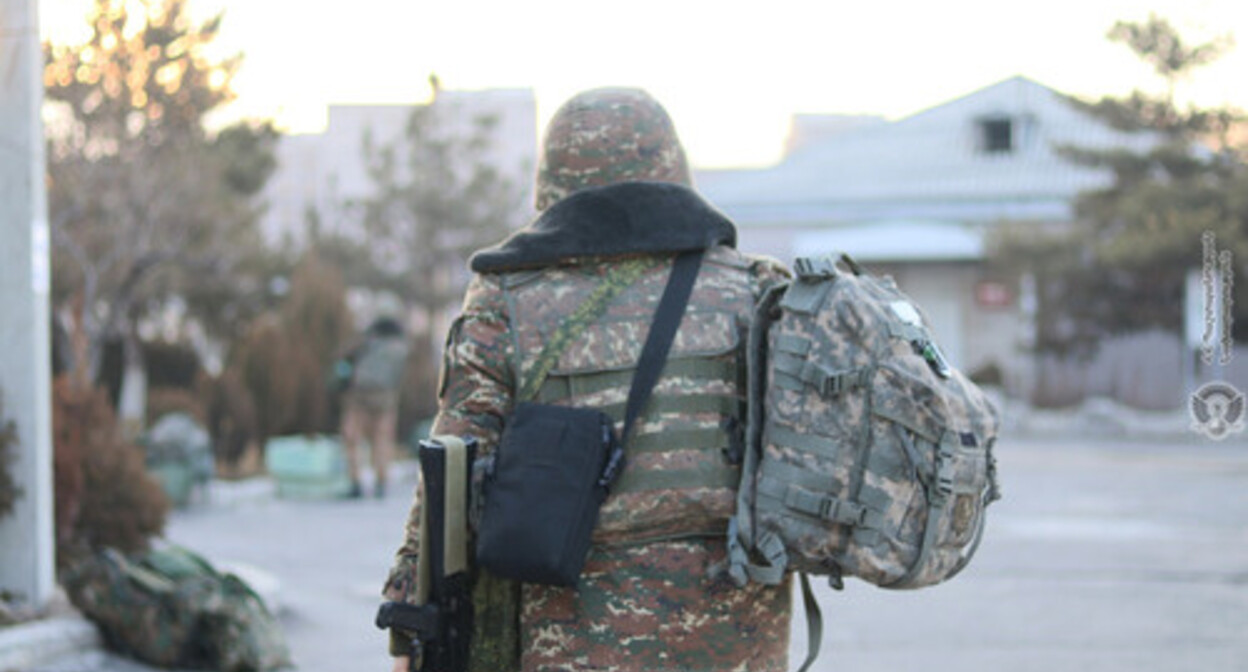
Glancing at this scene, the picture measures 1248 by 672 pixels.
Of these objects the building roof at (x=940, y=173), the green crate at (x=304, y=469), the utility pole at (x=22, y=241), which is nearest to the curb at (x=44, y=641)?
the utility pole at (x=22, y=241)

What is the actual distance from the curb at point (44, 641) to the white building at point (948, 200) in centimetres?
2816

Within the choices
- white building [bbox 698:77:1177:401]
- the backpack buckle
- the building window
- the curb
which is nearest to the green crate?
the curb

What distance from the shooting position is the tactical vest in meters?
3.23

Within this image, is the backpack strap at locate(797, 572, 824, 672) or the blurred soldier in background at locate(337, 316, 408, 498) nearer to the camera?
the backpack strap at locate(797, 572, 824, 672)

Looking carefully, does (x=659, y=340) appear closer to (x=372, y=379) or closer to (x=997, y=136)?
(x=372, y=379)

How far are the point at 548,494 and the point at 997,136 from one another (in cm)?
4069

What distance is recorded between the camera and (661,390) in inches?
128

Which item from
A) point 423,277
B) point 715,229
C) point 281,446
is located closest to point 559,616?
point 715,229

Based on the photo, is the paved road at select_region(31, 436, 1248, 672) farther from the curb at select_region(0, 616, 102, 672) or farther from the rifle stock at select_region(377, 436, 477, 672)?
the rifle stock at select_region(377, 436, 477, 672)

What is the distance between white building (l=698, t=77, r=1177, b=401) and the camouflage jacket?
30972mm

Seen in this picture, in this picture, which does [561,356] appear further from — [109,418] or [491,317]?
[109,418]

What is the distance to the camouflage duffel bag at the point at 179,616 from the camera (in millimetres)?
7031

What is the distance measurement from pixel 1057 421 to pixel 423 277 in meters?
11.8

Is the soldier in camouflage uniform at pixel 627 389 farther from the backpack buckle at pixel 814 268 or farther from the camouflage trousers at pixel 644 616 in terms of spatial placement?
the backpack buckle at pixel 814 268
